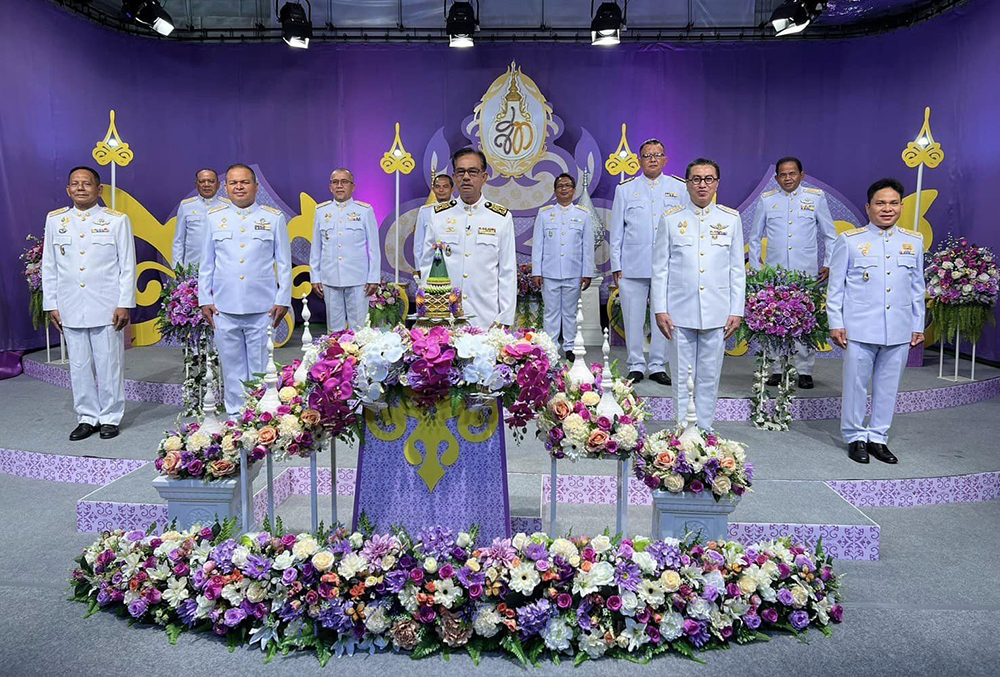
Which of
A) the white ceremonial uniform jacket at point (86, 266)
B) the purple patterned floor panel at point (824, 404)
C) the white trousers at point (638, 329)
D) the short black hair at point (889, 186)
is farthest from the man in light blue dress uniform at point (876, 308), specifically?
the white ceremonial uniform jacket at point (86, 266)

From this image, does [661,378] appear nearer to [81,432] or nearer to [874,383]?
[874,383]

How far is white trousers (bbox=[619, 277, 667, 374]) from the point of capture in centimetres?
580

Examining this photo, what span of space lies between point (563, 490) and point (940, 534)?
5.80 ft

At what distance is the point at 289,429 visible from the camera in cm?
262

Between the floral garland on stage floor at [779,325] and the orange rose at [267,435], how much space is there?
3287 millimetres

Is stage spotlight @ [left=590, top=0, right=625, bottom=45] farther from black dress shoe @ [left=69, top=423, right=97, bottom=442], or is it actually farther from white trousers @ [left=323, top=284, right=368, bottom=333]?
black dress shoe @ [left=69, top=423, right=97, bottom=442]

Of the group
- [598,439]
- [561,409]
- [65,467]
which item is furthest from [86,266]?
[598,439]

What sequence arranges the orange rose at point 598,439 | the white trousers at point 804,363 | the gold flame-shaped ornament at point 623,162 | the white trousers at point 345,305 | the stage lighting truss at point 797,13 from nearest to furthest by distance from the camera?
1. the orange rose at point 598,439
2. the white trousers at point 804,363
3. the white trousers at point 345,305
4. the stage lighting truss at point 797,13
5. the gold flame-shaped ornament at point 623,162

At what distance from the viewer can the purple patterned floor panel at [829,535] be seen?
3.21 m

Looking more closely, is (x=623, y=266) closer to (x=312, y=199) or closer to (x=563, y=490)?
(x=563, y=490)

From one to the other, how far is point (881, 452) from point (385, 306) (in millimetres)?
4189

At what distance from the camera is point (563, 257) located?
21.0 feet

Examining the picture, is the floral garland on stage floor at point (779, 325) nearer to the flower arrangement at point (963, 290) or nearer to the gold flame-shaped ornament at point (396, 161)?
the flower arrangement at point (963, 290)

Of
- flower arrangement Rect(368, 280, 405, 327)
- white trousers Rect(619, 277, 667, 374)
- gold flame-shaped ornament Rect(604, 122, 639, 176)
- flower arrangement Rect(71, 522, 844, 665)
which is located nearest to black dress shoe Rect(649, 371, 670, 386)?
white trousers Rect(619, 277, 667, 374)
